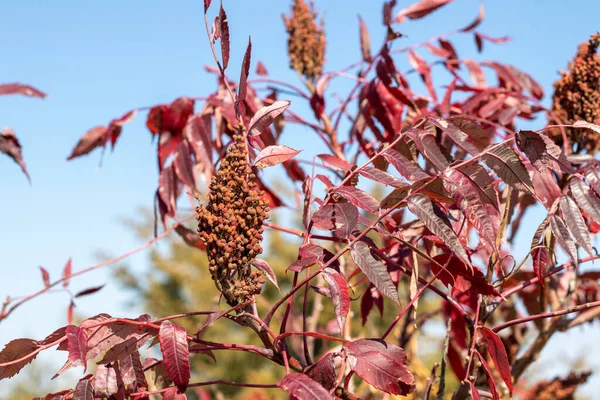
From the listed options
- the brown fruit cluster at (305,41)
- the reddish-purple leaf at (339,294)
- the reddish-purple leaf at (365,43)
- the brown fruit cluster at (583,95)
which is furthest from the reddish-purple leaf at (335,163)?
the brown fruit cluster at (305,41)

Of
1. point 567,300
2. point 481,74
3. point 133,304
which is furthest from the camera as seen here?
point 133,304

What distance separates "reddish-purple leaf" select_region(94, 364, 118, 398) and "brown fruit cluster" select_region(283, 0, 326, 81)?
144 cm

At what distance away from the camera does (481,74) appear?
1.98 metres

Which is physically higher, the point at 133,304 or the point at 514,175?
the point at 514,175

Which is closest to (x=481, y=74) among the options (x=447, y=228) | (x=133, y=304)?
(x=447, y=228)

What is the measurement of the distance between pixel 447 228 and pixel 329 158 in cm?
32

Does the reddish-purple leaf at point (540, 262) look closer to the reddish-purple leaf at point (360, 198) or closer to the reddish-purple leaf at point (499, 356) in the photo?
A: the reddish-purple leaf at point (499, 356)

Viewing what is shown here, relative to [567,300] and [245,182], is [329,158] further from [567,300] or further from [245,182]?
[567,300]

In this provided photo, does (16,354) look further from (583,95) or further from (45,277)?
(583,95)

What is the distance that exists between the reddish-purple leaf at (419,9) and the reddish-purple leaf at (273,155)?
3.02ft

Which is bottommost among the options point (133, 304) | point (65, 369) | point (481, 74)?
point (133, 304)

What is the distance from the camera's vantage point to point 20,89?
5.93 feet

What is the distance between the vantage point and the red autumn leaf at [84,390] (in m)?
0.95

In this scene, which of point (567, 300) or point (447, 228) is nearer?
point (447, 228)
